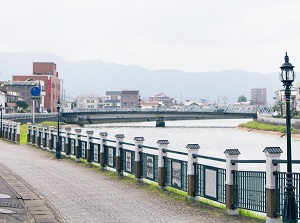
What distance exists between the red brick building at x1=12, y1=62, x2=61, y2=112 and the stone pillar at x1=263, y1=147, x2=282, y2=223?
141 m

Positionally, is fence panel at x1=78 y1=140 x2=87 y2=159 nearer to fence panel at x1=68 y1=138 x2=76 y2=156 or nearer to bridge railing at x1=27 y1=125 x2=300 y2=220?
fence panel at x1=68 y1=138 x2=76 y2=156

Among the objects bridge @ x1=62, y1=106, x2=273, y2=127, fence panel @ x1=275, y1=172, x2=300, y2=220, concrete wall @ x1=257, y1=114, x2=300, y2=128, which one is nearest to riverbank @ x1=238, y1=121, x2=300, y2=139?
concrete wall @ x1=257, y1=114, x2=300, y2=128

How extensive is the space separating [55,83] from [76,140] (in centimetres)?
13530

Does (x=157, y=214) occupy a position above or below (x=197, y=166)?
below

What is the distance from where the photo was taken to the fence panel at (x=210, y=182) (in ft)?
43.7

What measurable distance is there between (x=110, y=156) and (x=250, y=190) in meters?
10.0

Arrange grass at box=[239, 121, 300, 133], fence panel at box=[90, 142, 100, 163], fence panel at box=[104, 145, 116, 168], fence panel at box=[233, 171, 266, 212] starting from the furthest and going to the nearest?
1. grass at box=[239, 121, 300, 133]
2. fence panel at box=[90, 142, 100, 163]
3. fence panel at box=[104, 145, 116, 168]
4. fence panel at box=[233, 171, 266, 212]

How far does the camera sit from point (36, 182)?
711 inches

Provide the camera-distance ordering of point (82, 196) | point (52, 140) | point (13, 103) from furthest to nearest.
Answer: point (13, 103), point (52, 140), point (82, 196)

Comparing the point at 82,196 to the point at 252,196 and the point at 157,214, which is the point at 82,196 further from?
the point at 252,196

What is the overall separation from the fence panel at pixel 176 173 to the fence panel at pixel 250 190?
261 cm

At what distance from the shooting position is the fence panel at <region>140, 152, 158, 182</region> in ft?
56.4

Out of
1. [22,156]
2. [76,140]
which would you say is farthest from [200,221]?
[22,156]

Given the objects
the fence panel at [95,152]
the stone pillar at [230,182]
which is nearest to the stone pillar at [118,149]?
the fence panel at [95,152]
